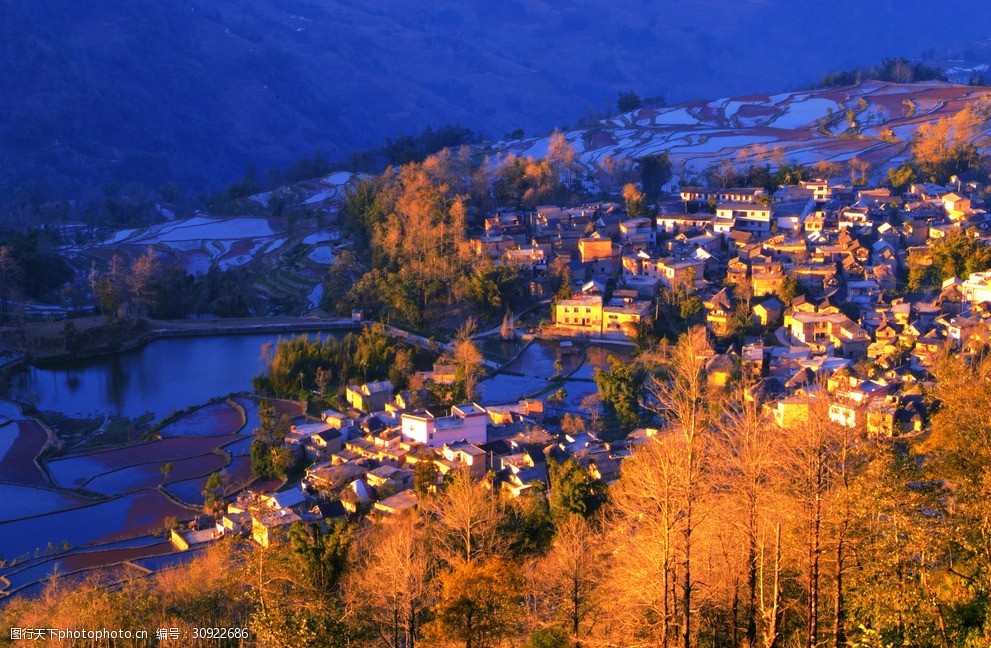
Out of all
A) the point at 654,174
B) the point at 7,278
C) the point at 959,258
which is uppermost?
the point at 654,174

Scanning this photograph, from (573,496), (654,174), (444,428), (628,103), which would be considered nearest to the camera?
(573,496)

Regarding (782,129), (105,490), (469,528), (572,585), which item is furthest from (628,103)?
(572,585)

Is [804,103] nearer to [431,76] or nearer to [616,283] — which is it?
[616,283]

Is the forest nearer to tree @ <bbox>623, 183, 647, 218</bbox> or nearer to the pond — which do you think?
the pond

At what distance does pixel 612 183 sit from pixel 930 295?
833 cm

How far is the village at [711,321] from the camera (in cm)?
818

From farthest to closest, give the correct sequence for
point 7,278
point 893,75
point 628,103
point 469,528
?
point 628,103 < point 893,75 < point 7,278 < point 469,528

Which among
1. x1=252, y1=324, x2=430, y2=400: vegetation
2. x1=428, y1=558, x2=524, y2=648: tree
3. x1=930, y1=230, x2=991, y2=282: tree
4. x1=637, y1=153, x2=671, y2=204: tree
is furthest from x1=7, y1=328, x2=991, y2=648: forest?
x1=637, y1=153, x2=671, y2=204: tree

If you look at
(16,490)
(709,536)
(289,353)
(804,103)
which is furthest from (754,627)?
(804,103)

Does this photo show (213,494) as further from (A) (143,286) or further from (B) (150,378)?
(A) (143,286)

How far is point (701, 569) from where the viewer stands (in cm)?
439

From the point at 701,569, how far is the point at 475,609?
103 centimetres

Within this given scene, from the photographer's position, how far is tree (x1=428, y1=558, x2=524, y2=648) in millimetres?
4238

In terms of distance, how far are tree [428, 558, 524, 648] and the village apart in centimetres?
179
